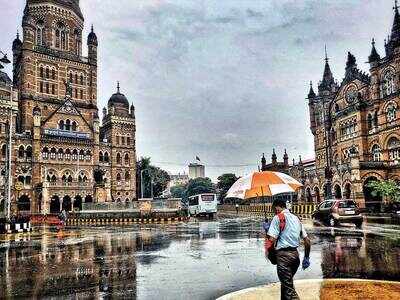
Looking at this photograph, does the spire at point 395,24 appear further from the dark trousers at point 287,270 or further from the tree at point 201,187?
the tree at point 201,187

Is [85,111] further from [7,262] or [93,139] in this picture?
[7,262]

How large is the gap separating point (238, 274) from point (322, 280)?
87.3 inches

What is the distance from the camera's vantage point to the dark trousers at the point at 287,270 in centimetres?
548

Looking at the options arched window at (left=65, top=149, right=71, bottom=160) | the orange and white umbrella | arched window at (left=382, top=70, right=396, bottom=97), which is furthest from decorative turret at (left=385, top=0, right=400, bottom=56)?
arched window at (left=65, top=149, right=71, bottom=160)

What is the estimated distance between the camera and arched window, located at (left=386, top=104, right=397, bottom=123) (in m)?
42.4

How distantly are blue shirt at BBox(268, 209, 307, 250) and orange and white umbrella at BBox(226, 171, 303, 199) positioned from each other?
12.3 ft

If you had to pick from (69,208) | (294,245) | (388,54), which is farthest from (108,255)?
(69,208)

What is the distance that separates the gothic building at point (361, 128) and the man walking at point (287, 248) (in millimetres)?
37901

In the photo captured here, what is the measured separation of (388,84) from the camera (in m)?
43.7

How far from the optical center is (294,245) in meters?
5.64

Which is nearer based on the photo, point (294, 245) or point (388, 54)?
point (294, 245)

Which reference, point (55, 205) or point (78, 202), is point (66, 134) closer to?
point (78, 202)

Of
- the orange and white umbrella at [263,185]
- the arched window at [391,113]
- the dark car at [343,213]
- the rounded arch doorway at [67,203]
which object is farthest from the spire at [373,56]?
the rounded arch doorway at [67,203]

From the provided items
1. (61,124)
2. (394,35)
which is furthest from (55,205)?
(394,35)
